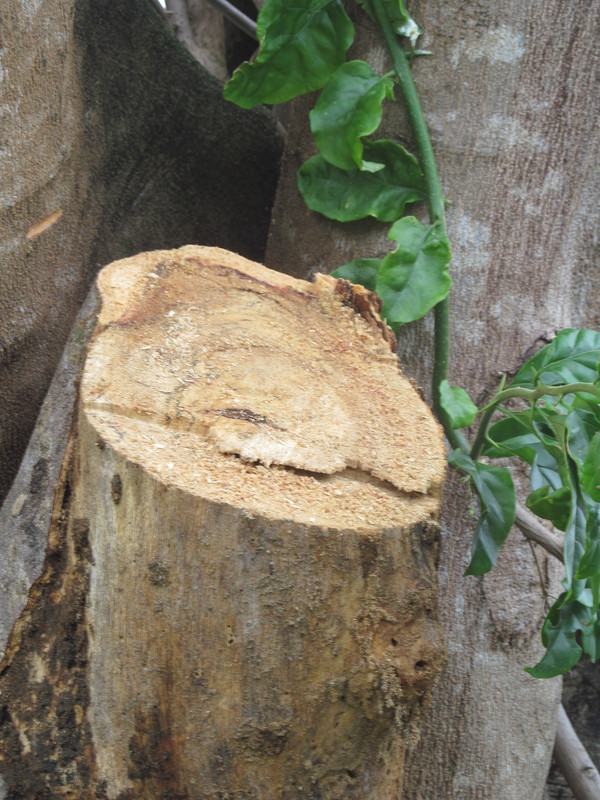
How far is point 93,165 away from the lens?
128cm

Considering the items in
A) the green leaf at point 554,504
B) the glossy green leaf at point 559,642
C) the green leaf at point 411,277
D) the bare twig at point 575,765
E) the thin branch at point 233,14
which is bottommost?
the bare twig at point 575,765

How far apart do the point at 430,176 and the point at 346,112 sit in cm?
15

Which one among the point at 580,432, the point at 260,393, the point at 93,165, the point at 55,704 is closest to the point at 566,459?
the point at 580,432

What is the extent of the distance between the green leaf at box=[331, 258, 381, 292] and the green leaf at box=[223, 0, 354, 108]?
281 millimetres

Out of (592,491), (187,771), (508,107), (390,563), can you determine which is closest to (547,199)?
(508,107)

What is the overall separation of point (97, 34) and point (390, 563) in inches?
37.6

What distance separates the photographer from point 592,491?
0.82 meters

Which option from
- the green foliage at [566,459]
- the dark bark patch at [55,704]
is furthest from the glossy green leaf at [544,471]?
the dark bark patch at [55,704]

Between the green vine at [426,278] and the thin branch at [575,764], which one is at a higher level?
the green vine at [426,278]

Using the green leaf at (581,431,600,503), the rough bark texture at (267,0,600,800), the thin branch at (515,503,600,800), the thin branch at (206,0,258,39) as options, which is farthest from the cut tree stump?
the thin branch at (206,0,258,39)

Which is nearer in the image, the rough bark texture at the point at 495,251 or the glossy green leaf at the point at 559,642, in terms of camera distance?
the glossy green leaf at the point at 559,642

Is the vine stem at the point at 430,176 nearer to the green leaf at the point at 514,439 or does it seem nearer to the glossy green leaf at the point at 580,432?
the green leaf at the point at 514,439

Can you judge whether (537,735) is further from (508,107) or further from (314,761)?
(508,107)

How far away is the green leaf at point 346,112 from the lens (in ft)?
3.80
